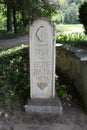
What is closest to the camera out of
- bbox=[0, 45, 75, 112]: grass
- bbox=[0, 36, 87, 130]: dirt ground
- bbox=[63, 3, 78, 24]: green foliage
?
bbox=[0, 36, 87, 130]: dirt ground

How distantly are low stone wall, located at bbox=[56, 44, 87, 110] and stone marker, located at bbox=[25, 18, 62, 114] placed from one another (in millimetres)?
657

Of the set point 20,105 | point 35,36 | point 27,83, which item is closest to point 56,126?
point 20,105

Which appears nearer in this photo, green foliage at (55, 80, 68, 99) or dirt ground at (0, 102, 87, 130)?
dirt ground at (0, 102, 87, 130)

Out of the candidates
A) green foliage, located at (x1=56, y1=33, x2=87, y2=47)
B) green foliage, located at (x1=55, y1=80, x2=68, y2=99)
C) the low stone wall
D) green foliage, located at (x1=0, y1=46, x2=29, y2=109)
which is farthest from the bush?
green foliage, located at (x1=55, y1=80, x2=68, y2=99)

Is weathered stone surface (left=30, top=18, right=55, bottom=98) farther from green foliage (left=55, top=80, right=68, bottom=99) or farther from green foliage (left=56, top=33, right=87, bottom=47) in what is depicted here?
green foliage (left=56, top=33, right=87, bottom=47)

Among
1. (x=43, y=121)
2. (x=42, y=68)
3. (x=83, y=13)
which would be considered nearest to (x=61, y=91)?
(x=42, y=68)

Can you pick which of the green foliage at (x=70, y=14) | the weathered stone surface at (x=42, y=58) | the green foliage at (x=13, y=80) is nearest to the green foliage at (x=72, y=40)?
the green foliage at (x=13, y=80)

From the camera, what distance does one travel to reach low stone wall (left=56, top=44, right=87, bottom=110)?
4.90m

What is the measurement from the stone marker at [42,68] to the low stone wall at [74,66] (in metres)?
0.66

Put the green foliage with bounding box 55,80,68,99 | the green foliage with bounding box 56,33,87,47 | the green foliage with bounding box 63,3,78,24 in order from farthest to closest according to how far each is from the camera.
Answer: the green foliage with bounding box 63,3,78,24, the green foliage with bounding box 56,33,87,47, the green foliage with bounding box 55,80,68,99

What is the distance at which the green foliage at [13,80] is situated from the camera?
4801 millimetres

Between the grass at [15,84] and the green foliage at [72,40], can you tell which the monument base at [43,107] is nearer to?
the grass at [15,84]

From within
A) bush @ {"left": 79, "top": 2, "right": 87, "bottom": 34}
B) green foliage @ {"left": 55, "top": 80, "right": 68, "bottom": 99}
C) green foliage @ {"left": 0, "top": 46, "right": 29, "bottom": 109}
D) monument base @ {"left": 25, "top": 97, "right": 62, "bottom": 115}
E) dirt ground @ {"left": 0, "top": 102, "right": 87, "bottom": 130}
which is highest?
bush @ {"left": 79, "top": 2, "right": 87, "bottom": 34}

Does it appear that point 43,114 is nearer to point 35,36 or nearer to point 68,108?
point 68,108
